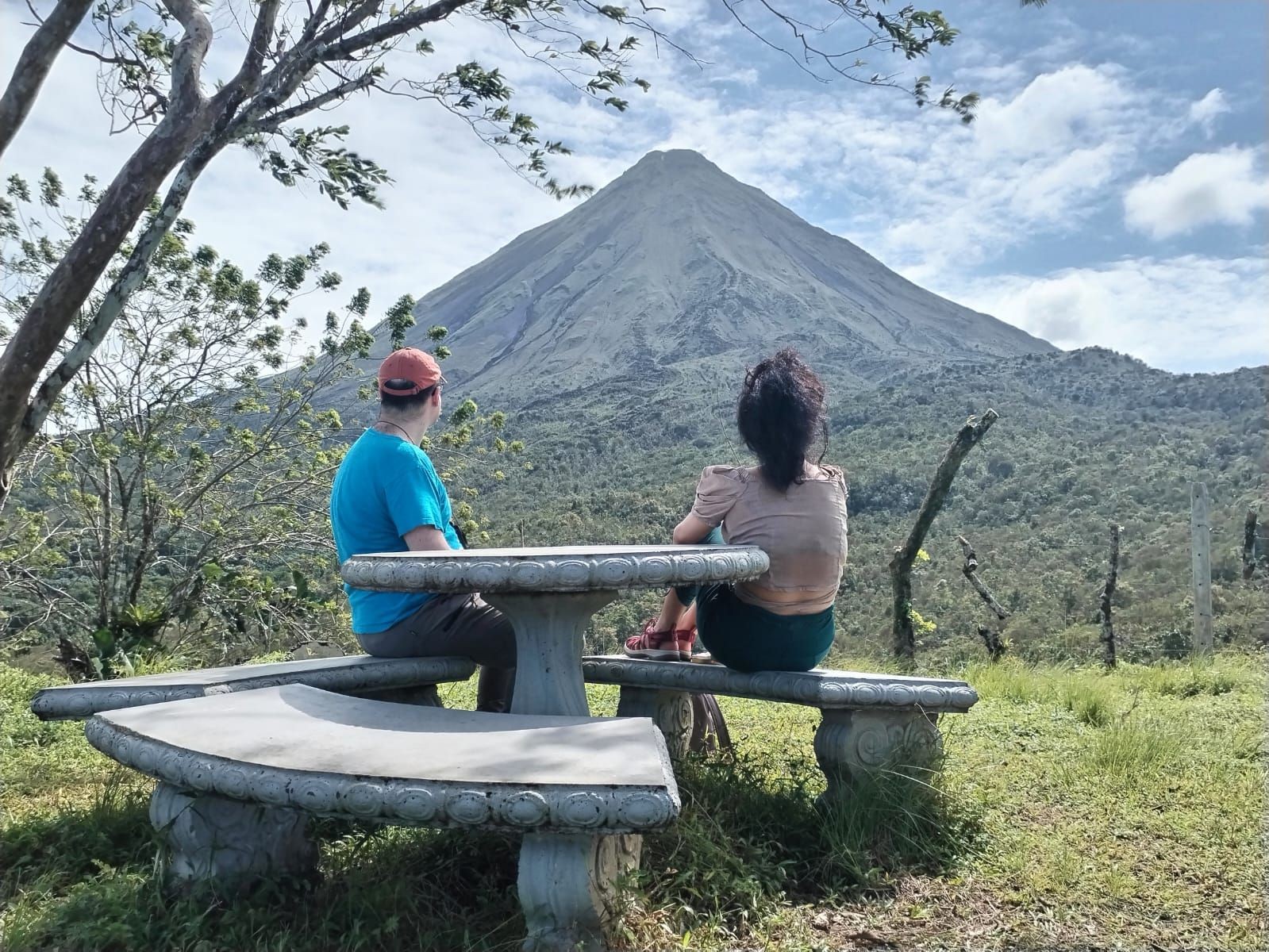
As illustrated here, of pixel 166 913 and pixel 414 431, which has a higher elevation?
pixel 414 431

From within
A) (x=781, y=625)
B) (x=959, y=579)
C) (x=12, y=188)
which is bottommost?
(x=959, y=579)

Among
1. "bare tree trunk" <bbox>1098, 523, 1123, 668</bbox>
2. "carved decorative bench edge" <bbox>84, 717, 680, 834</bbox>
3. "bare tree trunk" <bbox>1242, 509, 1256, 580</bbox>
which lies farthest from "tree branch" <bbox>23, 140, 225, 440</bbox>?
"bare tree trunk" <bbox>1242, 509, 1256, 580</bbox>

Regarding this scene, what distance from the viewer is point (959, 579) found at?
1035 inches

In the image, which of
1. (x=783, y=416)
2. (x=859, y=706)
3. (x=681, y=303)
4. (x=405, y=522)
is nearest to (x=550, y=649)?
(x=405, y=522)

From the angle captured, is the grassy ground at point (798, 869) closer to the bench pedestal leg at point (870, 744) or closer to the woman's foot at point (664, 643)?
the bench pedestal leg at point (870, 744)

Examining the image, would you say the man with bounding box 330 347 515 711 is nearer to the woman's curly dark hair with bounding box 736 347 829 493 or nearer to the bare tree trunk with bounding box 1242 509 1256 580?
the woman's curly dark hair with bounding box 736 347 829 493

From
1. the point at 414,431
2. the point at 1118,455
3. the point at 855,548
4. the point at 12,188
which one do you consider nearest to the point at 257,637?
the point at 12,188

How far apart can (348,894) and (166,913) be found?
373 mm

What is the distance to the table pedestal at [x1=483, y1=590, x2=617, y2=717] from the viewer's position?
248 cm

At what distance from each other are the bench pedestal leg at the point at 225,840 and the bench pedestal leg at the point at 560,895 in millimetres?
628

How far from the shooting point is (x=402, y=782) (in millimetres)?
1685

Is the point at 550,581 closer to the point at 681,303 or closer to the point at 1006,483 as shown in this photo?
the point at 1006,483

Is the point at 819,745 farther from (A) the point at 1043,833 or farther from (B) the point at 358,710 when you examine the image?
(B) the point at 358,710

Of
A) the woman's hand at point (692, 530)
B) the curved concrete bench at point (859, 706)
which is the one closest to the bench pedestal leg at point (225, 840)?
the curved concrete bench at point (859, 706)
